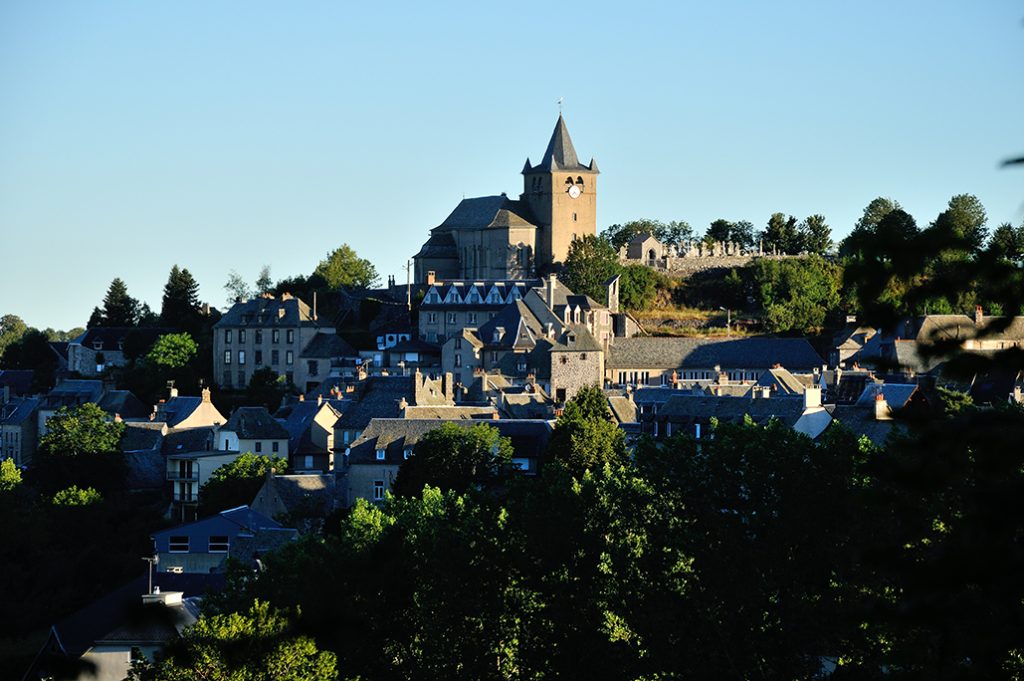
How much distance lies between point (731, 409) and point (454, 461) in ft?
31.0

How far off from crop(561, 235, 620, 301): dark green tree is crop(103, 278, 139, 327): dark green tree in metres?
27.0

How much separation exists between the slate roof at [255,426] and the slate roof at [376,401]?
3.19 meters

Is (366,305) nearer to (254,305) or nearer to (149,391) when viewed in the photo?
(254,305)

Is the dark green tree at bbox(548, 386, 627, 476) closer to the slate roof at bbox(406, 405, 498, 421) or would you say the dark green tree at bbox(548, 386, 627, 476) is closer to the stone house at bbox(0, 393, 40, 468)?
the slate roof at bbox(406, 405, 498, 421)

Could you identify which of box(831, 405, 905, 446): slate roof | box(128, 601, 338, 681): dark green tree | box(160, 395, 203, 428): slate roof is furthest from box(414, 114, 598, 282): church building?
box(128, 601, 338, 681): dark green tree

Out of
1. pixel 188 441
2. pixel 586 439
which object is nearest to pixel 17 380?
pixel 188 441

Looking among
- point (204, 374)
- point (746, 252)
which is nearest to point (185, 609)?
point (204, 374)

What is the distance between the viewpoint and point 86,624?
43500 millimetres

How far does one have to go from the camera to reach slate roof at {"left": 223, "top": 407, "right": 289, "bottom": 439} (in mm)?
76000

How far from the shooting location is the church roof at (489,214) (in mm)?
108756

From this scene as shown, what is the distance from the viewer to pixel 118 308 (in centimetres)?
11256

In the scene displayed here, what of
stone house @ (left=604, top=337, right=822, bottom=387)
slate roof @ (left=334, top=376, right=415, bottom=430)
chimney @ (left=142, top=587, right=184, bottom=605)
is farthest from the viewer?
stone house @ (left=604, top=337, right=822, bottom=387)

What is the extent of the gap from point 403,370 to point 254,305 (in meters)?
12.3

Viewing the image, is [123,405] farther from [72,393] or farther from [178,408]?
[178,408]
